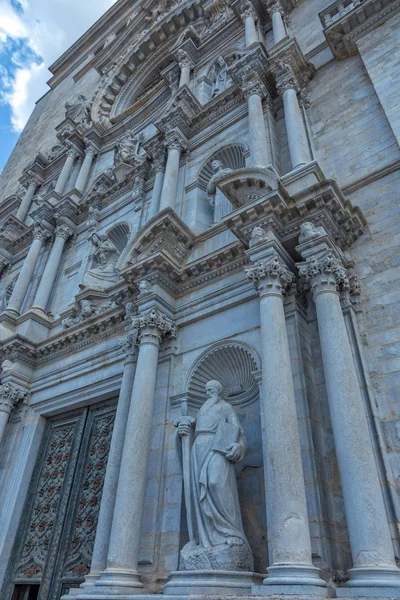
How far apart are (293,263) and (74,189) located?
988cm

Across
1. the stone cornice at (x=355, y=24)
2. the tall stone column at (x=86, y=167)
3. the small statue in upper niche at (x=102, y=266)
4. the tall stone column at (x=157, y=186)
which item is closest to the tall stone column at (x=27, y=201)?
the tall stone column at (x=86, y=167)

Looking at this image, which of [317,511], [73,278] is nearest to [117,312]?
[73,278]

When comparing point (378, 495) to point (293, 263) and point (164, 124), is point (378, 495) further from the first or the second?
point (164, 124)

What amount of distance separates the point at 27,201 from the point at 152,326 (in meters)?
13.1

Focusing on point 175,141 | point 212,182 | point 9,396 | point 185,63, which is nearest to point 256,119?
point 212,182

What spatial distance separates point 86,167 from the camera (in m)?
15.9

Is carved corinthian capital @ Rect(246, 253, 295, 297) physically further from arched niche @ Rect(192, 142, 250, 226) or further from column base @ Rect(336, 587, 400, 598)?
column base @ Rect(336, 587, 400, 598)

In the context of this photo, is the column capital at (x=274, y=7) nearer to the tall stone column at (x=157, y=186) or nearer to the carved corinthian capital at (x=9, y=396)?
the tall stone column at (x=157, y=186)

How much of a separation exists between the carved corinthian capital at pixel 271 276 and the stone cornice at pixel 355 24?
6.60m

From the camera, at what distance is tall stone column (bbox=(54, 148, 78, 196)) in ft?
50.9

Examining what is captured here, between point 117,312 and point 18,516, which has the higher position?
point 117,312

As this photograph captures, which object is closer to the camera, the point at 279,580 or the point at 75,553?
the point at 279,580

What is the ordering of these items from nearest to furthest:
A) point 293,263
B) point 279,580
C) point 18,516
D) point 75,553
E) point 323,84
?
point 279,580 → point 293,263 → point 75,553 → point 18,516 → point 323,84

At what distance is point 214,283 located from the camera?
25.5 ft
